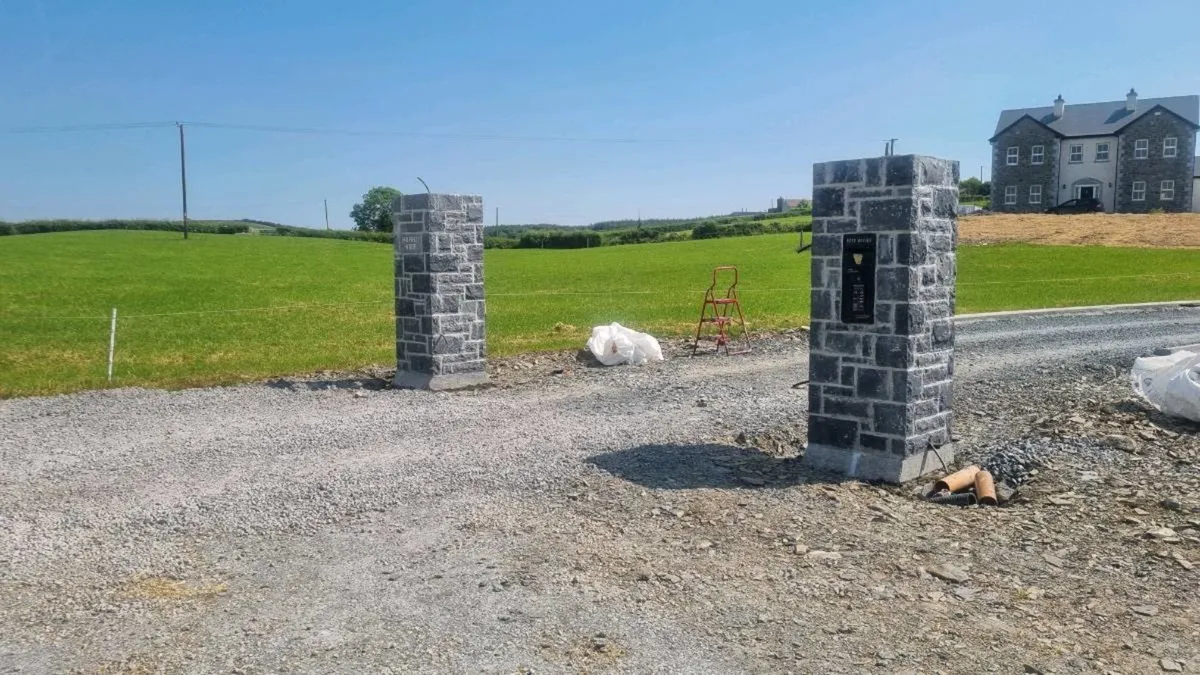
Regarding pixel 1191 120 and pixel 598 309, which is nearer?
pixel 598 309

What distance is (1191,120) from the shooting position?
6488 centimetres

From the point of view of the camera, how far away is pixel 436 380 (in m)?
12.8

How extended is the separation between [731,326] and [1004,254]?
27.1 metres

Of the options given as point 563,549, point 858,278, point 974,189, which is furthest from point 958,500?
point 974,189

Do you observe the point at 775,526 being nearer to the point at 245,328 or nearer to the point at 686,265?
the point at 245,328

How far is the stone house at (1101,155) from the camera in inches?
2564

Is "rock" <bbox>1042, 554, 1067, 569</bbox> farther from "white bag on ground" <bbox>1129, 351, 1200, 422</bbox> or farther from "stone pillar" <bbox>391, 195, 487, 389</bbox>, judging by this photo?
"stone pillar" <bbox>391, 195, 487, 389</bbox>

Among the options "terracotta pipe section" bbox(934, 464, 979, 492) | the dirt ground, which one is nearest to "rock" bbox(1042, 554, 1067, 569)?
"terracotta pipe section" bbox(934, 464, 979, 492)

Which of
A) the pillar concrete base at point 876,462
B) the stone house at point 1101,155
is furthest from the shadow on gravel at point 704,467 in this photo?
the stone house at point 1101,155

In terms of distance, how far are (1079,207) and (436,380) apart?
2589 inches

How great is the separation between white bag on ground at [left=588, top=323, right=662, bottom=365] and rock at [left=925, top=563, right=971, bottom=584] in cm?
889

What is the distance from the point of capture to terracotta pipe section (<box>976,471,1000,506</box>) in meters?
7.34

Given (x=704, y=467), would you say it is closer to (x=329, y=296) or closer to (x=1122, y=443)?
(x=1122, y=443)

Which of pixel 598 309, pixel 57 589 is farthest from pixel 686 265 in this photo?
pixel 57 589
